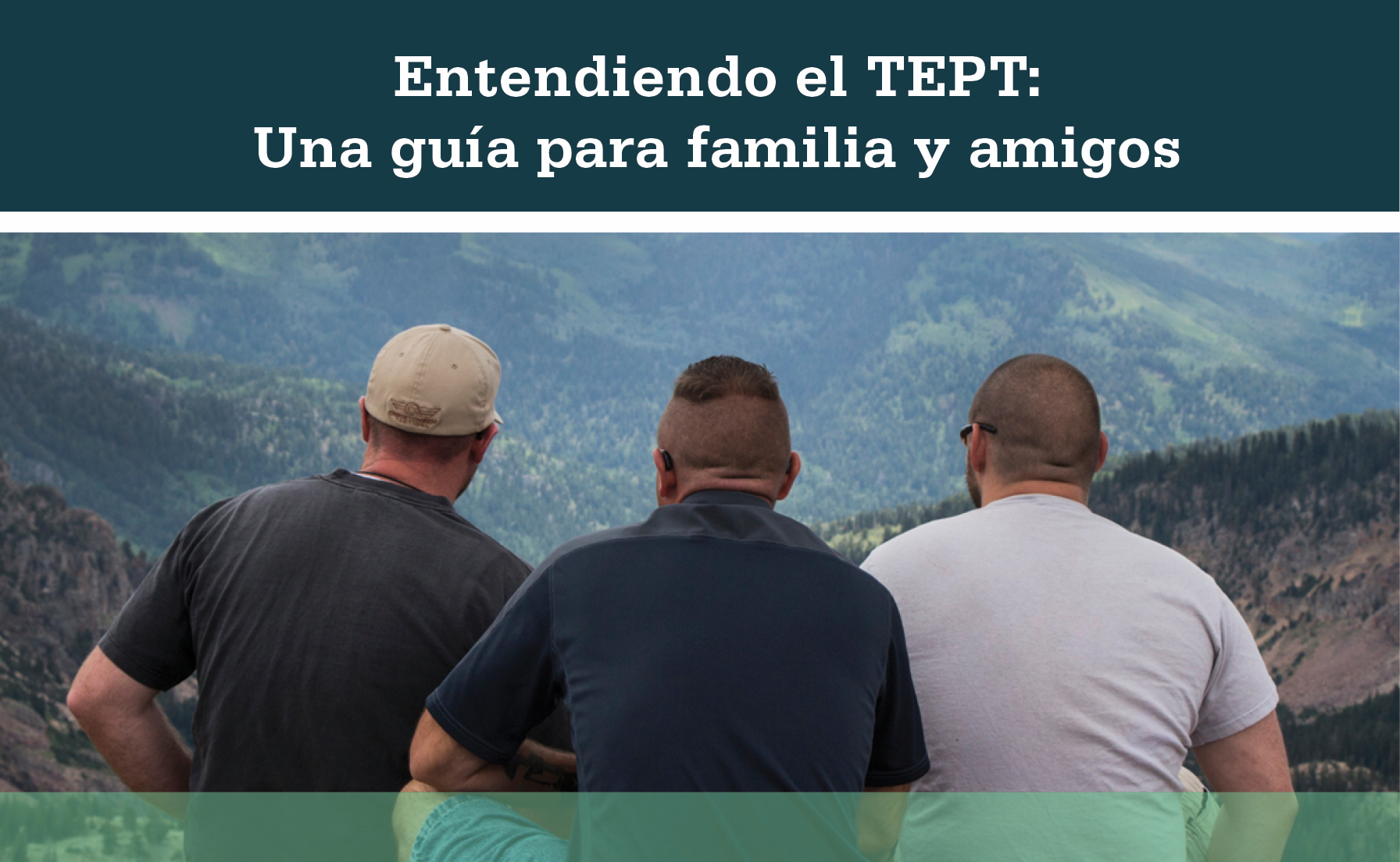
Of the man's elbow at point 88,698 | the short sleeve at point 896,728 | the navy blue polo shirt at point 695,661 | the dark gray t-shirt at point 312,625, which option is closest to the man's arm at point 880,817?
the short sleeve at point 896,728

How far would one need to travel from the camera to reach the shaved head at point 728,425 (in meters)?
2.35

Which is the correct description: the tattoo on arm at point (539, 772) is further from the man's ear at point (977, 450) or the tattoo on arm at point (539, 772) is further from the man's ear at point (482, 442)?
the man's ear at point (977, 450)

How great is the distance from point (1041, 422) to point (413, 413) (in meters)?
1.71

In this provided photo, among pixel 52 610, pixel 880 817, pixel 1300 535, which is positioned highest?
pixel 880 817

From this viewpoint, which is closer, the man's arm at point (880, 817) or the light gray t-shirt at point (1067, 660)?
the man's arm at point (880, 817)

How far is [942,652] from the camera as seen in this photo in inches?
106

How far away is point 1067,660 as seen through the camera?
8.54 ft

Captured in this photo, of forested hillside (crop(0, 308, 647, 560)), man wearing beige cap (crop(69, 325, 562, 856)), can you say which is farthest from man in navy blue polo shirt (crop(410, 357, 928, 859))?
forested hillside (crop(0, 308, 647, 560))

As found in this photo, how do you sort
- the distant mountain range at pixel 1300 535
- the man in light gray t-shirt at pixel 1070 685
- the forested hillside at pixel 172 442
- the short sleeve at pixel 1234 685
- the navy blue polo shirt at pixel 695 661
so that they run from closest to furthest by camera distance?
1. the navy blue polo shirt at pixel 695 661
2. the man in light gray t-shirt at pixel 1070 685
3. the short sleeve at pixel 1234 685
4. the distant mountain range at pixel 1300 535
5. the forested hillside at pixel 172 442

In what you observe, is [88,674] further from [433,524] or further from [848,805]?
[848,805]

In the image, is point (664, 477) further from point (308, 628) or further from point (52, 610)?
point (52, 610)

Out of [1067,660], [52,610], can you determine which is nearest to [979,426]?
[1067,660]

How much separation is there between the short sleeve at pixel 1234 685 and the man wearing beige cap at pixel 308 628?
1.76m
